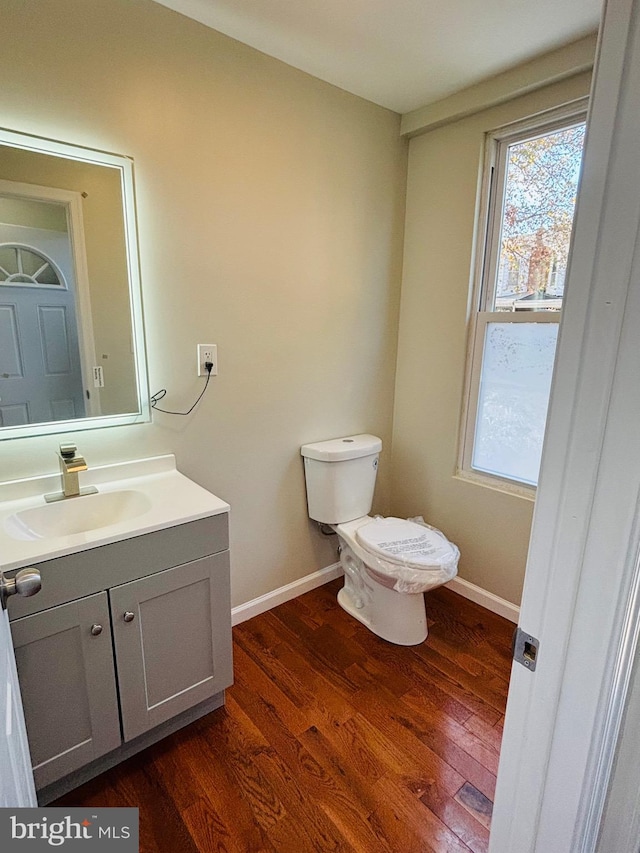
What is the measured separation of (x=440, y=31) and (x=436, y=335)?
117cm

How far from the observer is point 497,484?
2133mm

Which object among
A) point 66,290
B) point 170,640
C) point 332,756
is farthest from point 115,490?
point 332,756

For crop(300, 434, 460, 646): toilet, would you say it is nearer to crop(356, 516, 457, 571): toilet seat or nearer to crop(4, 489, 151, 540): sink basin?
crop(356, 516, 457, 571): toilet seat

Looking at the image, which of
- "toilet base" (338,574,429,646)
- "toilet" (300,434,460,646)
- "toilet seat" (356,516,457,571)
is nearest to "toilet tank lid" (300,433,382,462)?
"toilet" (300,434,460,646)

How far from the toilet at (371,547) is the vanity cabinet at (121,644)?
2.34ft

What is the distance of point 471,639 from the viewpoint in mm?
2002

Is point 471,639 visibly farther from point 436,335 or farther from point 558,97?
point 558,97

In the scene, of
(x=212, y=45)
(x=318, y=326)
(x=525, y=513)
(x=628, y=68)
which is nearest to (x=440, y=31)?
(x=212, y=45)

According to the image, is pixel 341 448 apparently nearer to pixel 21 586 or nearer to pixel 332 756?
pixel 332 756

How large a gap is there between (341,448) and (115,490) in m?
1.00

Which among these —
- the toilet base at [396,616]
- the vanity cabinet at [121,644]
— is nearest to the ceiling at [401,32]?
the vanity cabinet at [121,644]

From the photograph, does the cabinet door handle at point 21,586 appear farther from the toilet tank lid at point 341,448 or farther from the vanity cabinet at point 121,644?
the toilet tank lid at point 341,448

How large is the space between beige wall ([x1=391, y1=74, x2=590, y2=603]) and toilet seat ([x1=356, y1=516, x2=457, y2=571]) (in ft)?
1.06

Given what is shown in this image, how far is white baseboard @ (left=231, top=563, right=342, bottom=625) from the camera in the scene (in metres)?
2.07
